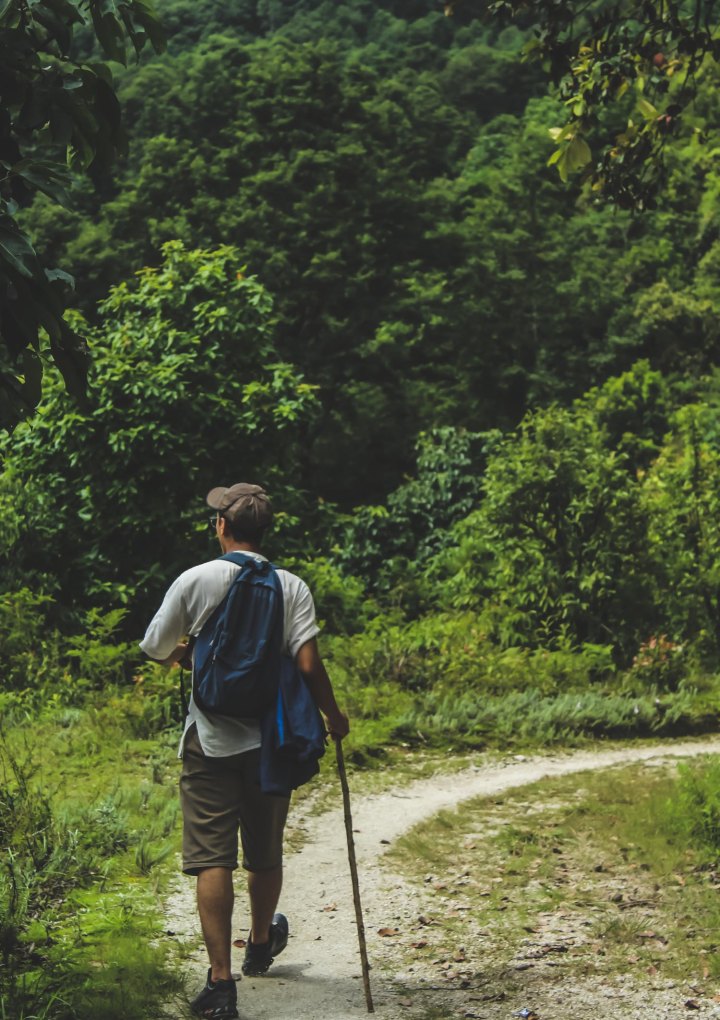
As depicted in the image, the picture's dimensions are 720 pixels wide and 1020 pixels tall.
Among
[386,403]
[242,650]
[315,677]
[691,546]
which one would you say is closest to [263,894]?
[315,677]

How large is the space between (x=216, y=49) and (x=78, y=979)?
3496cm

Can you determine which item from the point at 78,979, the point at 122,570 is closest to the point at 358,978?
the point at 78,979

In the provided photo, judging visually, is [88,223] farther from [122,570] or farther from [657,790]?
[657,790]

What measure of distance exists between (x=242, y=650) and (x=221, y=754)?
387 millimetres

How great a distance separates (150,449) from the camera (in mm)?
12883

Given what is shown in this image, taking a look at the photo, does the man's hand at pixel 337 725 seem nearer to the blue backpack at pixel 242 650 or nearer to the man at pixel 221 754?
the man at pixel 221 754

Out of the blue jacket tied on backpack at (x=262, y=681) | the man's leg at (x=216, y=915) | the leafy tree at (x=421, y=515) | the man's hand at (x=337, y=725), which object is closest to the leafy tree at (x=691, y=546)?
the leafy tree at (x=421, y=515)

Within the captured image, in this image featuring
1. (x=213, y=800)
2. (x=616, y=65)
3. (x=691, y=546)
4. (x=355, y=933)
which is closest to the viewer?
(x=213, y=800)

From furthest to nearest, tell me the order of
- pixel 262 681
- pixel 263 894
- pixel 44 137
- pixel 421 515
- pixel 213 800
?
1. pixel 421 515
2. pixel 263 894
3. pixel 213 800
4. pixel 262 681
5. pixel 44 137

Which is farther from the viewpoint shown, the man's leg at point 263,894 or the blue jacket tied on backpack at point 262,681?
the man's leg at point 263,894

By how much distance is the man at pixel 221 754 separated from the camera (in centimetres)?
448

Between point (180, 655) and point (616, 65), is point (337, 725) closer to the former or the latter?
point (180, 655)

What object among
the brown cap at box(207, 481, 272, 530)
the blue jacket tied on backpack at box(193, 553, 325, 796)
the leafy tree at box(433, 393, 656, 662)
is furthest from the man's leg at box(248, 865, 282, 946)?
the leafy tree at box(433, 393, 656, 662)

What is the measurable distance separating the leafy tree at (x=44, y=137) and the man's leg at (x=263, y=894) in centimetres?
202
